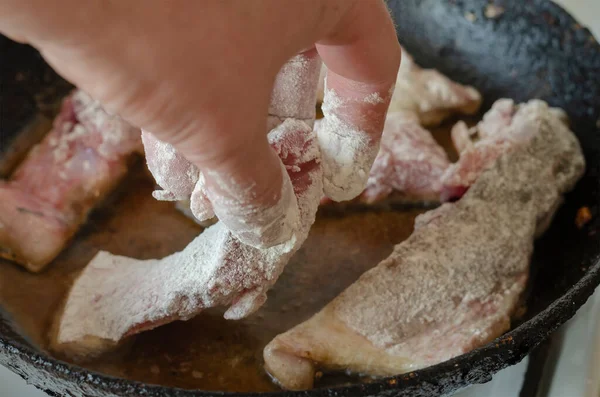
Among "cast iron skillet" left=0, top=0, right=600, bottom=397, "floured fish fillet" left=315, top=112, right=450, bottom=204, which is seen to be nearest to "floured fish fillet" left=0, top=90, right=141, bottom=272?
"cast iron skillet" left=0, top=0, right=600, bottom=397

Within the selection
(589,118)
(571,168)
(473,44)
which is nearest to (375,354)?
(571,168)

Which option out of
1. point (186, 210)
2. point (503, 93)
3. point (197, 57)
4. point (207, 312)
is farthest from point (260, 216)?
point (503, 93)

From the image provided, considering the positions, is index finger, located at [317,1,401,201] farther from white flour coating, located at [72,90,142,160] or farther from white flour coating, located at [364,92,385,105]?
white flour coating, located at [72,90,142,160]

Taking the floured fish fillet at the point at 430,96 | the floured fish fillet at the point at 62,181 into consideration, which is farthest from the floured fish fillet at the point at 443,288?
the floured fish fillet at the point at 62,181

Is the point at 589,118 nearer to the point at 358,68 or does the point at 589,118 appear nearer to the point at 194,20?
the point at 358,68

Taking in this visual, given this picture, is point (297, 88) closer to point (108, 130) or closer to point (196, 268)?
point (196, 268)

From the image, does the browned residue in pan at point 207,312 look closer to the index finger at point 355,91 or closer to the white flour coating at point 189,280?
the white flour coating at point 189,280
